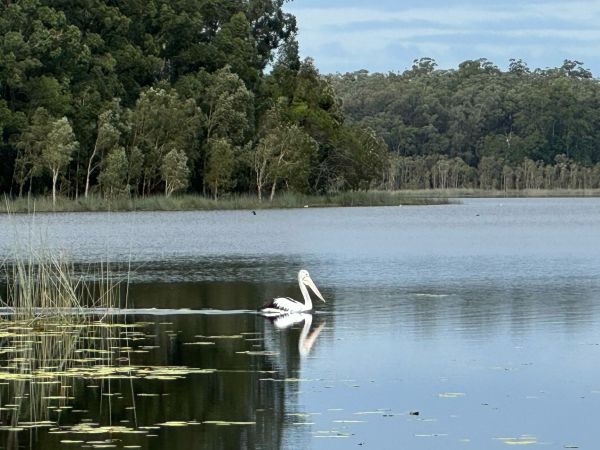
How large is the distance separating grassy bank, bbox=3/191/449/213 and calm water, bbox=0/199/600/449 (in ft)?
118

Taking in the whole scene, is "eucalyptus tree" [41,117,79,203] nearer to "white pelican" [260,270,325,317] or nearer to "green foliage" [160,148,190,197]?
"green foliage" [160,148,190,197]

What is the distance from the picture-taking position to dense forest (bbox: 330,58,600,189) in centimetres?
15588

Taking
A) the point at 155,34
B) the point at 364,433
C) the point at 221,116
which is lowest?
the point at 364,433

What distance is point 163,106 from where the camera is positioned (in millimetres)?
81125

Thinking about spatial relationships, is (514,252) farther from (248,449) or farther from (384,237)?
(248,449)

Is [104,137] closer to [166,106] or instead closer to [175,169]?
[175,169]

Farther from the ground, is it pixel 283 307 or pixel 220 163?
pixel 220 163

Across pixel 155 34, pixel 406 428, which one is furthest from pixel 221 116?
pixel 406 428

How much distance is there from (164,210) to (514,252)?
42050mm

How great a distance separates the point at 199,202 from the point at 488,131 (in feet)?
311

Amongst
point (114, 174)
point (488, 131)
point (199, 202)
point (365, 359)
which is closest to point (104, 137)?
point (114, 174)

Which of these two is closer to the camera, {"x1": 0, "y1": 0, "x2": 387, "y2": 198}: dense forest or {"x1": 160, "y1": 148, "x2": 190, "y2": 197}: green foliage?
{"x1": 0, "y1": 0, "x2": 387, "y2": 198}: dense forest

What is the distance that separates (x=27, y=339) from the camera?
57.9ft

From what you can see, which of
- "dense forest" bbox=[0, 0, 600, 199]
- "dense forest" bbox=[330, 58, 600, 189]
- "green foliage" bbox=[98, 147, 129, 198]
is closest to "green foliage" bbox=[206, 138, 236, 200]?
"dense forest" bbox=[0, 0, 600, 199]
